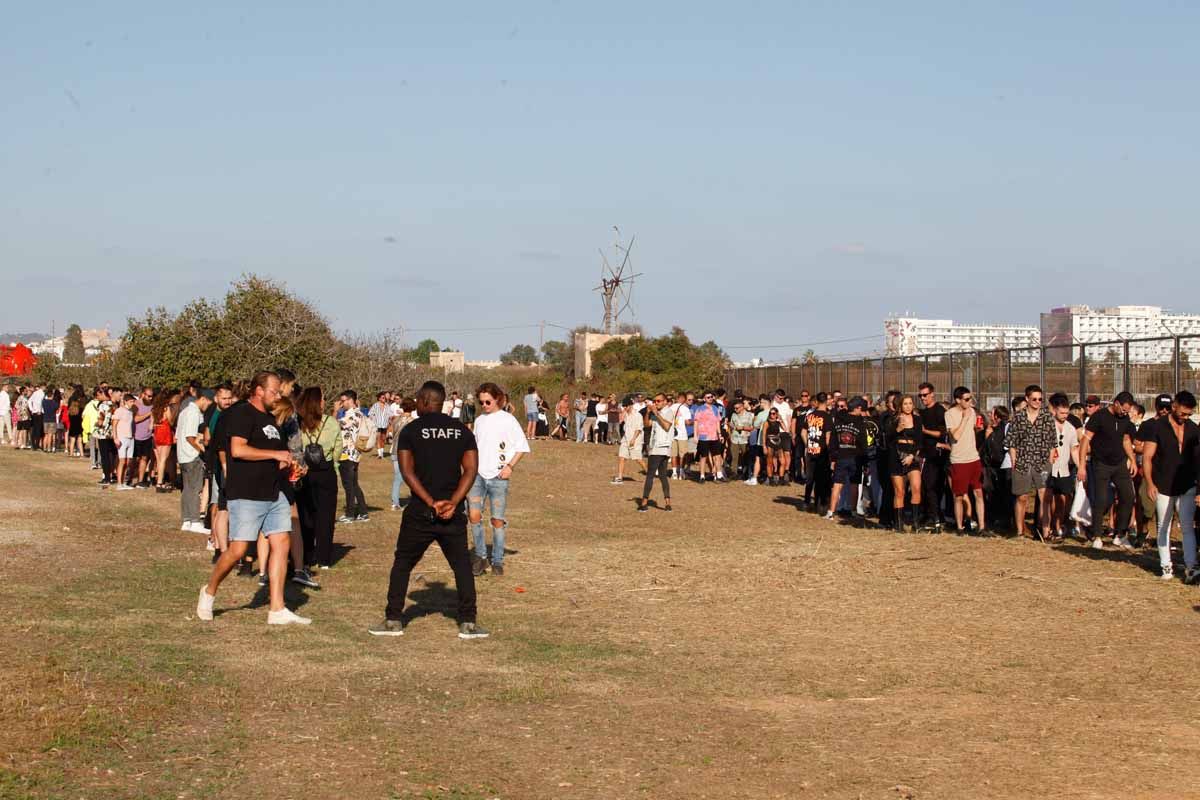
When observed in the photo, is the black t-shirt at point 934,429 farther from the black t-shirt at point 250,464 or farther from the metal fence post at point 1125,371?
the black t-shirt at point 250,464

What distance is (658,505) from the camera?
2208 centimetres

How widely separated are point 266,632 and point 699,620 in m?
3.62

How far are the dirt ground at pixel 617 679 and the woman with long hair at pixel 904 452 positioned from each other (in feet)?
6.41

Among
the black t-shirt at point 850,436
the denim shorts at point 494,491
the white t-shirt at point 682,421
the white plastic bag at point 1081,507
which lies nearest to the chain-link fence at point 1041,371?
the white plastic bag at point 1081,507

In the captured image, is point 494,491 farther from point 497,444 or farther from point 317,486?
point 317,486

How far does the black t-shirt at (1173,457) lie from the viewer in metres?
13.0

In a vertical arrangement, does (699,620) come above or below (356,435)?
below

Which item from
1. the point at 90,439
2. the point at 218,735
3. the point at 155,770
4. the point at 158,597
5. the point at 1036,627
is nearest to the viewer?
the point at 155,770

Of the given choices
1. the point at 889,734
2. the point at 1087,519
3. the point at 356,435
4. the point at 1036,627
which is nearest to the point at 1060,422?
the point at 1087,519

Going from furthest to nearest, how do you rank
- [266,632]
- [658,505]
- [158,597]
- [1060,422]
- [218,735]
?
[658,505] < [1060,422] < [158,597] < [266,632] < [218,735]

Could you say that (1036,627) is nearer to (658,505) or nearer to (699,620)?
(699,620)

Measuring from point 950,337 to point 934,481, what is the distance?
93.1 ft

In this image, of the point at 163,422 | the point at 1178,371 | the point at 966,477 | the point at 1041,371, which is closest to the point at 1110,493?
the point at 966,477

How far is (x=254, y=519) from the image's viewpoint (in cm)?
1044
